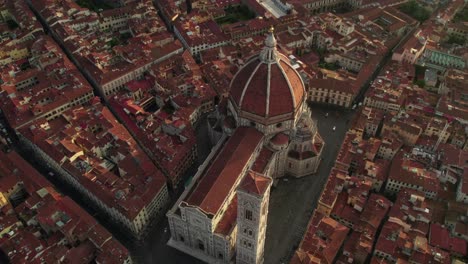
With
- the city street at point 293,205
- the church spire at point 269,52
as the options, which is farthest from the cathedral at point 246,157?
the city street at point 293,205

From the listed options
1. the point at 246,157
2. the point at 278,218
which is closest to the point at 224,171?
the point at 246,157

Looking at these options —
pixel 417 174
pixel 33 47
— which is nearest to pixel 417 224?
pixel 417 174

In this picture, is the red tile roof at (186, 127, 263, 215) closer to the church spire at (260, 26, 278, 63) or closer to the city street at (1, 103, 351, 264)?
the city street at (1, 103, 351, 264)

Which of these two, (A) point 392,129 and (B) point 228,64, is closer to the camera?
Result: (A) point 392,129

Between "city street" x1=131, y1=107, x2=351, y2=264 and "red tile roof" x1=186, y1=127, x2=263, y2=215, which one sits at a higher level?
"red tile roof" x1=186, y1=127, x2=263, y2=215

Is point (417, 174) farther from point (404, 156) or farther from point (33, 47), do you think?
point (33, 47)

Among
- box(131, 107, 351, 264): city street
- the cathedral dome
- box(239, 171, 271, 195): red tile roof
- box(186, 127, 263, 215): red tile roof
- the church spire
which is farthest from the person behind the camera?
the cathedral dome

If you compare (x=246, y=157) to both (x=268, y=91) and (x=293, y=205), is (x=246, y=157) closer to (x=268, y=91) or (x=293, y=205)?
(x=268, y=91)

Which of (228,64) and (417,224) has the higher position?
(228,64)

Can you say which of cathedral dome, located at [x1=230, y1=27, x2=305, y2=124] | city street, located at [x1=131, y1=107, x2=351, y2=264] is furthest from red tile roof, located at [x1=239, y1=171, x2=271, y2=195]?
cathedral dome, located at [x1=230, y1=27, x2=305, y2=124]
